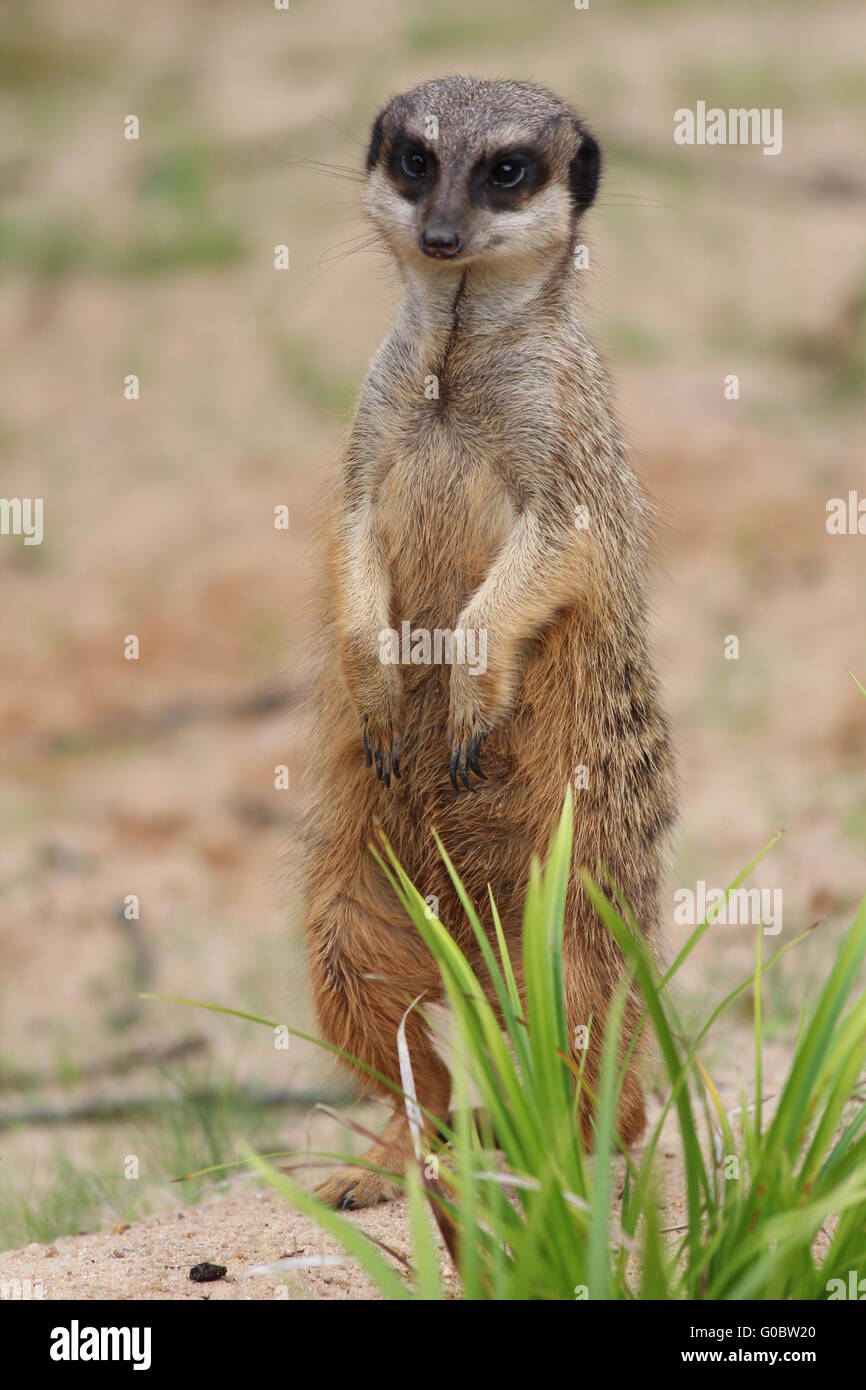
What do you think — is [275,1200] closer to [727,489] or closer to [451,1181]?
[451,1181]

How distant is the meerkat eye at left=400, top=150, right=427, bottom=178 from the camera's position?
334 centimetres

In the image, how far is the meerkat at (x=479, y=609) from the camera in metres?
A: 3.27

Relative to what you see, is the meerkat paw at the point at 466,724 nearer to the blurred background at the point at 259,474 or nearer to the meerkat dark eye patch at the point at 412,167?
the blurred background at the point at 259,474

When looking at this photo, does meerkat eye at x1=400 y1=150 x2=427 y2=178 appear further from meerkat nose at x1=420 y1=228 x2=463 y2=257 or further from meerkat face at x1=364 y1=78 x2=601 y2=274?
meerkat nose at x1=420 y1=228 x2=463 y2=257

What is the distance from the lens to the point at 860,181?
11.1m

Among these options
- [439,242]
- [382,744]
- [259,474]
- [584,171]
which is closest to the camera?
[439,242]

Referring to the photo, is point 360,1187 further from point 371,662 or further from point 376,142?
point 376,142

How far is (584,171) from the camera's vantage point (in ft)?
11.7

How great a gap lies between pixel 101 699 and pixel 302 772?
4.48 m

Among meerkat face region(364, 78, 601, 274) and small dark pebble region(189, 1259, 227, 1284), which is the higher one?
meerkat face region(364, 78, 601, 274)

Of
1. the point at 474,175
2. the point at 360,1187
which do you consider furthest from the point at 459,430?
the point at 360,1187

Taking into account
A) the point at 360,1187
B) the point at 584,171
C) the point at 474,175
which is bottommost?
the point at 360,1187

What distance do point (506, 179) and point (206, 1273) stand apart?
2296mm

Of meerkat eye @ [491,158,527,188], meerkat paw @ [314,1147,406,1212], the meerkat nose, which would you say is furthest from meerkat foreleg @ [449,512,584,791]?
meerkat paw @ [314,1147,406,1212]
